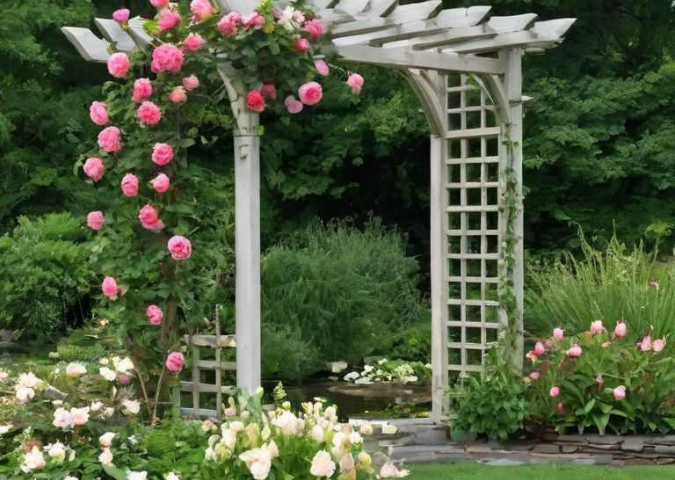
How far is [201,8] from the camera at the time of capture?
17.0 feet

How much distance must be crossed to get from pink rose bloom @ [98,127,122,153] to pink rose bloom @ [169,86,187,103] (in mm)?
304

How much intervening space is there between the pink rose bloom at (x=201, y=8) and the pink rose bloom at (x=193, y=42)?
0.28ft

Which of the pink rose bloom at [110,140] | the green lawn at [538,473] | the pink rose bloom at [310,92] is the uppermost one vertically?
the pink rose bloom at [310,92]

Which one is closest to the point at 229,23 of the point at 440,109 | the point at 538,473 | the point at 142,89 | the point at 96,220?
the point at 142,89

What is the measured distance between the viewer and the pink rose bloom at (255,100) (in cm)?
530

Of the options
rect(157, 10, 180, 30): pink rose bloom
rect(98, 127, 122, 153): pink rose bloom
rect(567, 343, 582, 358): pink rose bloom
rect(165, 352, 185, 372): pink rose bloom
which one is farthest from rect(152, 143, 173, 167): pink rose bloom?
rect(567, 343, 582, 358): pink rose bloom

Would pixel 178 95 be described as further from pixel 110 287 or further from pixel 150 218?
pixel 110 287

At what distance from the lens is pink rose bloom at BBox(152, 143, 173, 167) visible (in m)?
5.23

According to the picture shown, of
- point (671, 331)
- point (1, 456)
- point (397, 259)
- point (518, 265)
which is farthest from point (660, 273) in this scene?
point (1, 456)

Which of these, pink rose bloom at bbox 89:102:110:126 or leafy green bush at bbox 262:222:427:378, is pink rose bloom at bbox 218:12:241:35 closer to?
pink rose bloom at bbox 89:102:110:126

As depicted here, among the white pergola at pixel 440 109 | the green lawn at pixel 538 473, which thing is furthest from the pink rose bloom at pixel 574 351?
the green lawn at pixel 538 473

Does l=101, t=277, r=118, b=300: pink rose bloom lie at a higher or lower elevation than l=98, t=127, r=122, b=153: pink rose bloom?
lower

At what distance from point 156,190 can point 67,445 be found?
1.29m

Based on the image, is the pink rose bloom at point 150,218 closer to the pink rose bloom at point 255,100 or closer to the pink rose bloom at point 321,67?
the pink rose bloom at point 255,100
